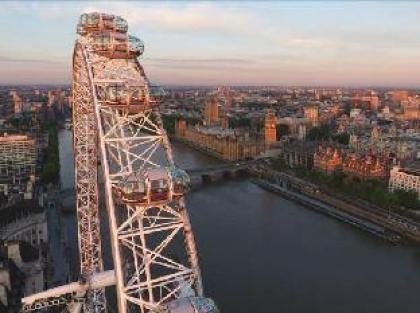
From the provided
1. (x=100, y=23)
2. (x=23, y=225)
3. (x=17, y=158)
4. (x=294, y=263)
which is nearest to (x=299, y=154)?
(x=17, y=158)

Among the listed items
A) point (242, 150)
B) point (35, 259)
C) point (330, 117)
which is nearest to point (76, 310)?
point (35, 259)

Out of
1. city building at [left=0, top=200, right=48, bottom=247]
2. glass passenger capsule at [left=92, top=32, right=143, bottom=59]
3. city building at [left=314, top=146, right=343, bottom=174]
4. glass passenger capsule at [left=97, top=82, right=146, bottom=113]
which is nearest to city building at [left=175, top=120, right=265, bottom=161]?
city building at [left=314, top=146, right=343, bottom=174]

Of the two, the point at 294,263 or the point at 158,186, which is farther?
the point at 294,263

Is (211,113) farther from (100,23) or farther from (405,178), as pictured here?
(100,23)

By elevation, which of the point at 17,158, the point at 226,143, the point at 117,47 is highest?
the point at 117,47

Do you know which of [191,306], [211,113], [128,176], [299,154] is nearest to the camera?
[191,306]

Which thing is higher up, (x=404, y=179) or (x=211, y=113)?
(x=211, y=113)

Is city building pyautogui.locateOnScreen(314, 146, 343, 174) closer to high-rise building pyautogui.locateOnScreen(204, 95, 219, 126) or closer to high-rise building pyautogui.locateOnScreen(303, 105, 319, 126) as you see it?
high-rise building pyautogui.locateOnScreen(204, 95, 219, 126)

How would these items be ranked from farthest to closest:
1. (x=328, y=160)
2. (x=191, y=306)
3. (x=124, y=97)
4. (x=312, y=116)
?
(x=312, y=116) < (x=328, y=160) < (x=124, y=97) < (x=191, y=306)
